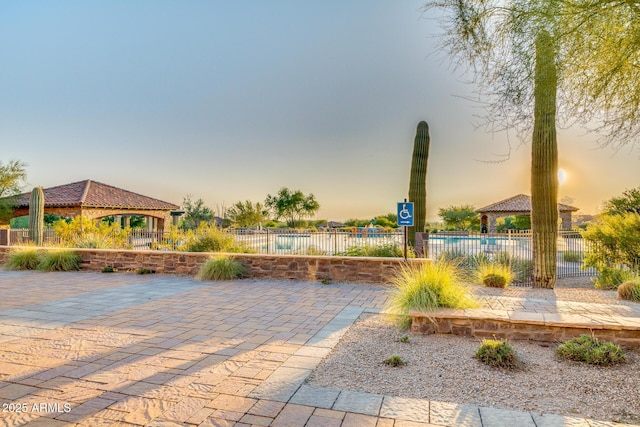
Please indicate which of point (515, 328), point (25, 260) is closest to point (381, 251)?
point (515, 328)

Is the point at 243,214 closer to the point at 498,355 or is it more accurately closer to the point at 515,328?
the point at 515,328

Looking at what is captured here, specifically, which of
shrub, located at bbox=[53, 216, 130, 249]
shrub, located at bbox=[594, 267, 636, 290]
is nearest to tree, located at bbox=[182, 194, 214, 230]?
shrub, located at bbox=[53, 216, 130, 249]

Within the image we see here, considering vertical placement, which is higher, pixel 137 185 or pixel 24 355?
pixel 137 185

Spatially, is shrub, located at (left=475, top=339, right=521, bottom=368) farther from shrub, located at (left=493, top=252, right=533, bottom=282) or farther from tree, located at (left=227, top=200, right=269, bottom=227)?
tree, located at (left=227, top=200, right=269, bottom=227)

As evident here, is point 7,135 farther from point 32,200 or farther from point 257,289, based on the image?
point 257,289

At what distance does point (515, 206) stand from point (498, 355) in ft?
96.3

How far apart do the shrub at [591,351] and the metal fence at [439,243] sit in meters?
5.98

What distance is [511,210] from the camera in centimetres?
2941

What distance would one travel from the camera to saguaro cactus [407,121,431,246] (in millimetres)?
11531

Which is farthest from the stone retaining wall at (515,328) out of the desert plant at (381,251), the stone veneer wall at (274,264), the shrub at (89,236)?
the shrub at (89,236)

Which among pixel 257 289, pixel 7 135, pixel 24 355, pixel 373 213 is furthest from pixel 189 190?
pixel 24 355

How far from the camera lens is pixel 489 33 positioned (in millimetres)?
4109

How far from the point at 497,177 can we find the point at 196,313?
837cm

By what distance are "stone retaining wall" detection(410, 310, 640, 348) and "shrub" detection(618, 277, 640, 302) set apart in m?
4.07
